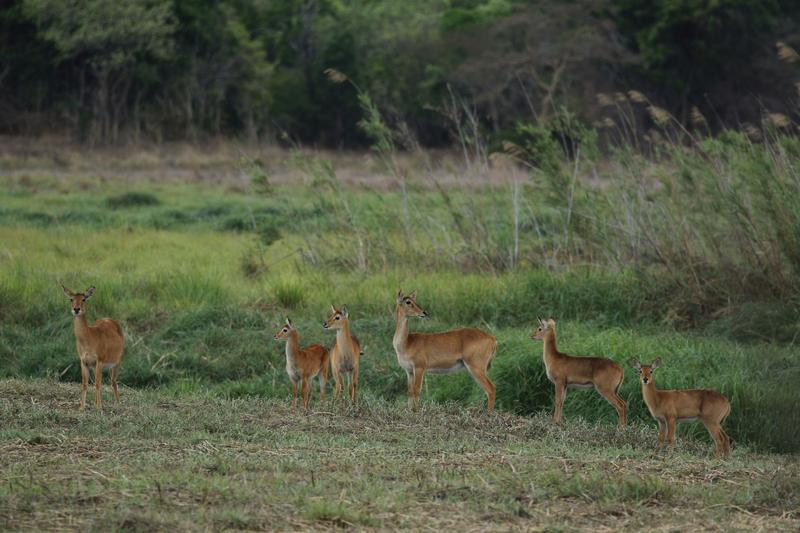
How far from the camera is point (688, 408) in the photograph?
773cm

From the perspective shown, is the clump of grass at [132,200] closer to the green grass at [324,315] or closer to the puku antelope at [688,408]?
the green grass at [324,315]

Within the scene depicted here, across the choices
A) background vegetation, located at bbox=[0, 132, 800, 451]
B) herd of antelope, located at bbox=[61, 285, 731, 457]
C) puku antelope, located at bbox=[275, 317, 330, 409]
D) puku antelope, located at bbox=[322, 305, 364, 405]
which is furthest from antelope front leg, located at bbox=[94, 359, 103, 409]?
background vegetation, located at bbox=[0, 132, 800, 451]

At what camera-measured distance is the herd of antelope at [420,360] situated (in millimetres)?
8102

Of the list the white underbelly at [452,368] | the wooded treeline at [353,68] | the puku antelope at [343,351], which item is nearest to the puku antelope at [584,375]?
the white underbelly at [452,368]

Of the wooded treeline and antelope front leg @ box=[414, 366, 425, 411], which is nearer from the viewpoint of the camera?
antelope front leg @ box=[414, 366, 425, 411]

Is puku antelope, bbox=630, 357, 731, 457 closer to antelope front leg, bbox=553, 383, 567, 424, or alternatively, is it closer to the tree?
antelope front leg, bbox=553, 383, 567, 424

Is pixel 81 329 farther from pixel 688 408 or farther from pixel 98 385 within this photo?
pixel 688 408

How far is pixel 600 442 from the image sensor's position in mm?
7637

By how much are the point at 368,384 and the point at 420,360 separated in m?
1.61

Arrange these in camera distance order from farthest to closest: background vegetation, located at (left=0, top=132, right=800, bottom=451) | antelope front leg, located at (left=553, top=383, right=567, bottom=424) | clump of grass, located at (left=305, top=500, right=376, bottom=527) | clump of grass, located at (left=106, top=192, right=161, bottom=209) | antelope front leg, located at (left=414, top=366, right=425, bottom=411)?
clump of grass, located at (left=106, top=192, right=161, bottom=209) < background vegetation, located at (left=0, top=132, right=800, bottom=451) < antelope front leg, located at (left=414, top=366, right=425, bottom=411) < antelope front leg, located at (left=553, top=383, right=567, bottom=424) < clump of grass, located at (left=305, top=500, right=376, bottom=527)

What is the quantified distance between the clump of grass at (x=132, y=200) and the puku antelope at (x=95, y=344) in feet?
38.3

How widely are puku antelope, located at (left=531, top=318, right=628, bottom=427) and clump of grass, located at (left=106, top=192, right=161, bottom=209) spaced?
1249cm

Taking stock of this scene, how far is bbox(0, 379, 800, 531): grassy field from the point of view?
5660 millimetres

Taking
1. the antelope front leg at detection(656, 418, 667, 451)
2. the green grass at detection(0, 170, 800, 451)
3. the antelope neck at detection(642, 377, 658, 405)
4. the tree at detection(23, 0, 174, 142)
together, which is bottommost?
the green grass at detection(0, 170, 800, 451)
